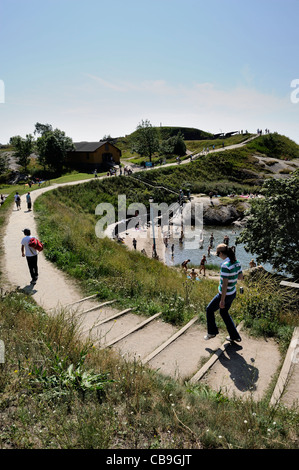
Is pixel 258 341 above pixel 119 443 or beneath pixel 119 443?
beneath

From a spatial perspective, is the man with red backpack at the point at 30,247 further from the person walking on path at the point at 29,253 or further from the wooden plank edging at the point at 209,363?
the wooden plank edging at the point at 209,363

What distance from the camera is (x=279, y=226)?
1598 centimetres

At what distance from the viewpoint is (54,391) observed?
3.58m

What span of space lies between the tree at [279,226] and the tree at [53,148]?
42480mm

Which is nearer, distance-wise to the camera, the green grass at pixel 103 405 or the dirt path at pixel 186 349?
the green grass at pixel 103 405

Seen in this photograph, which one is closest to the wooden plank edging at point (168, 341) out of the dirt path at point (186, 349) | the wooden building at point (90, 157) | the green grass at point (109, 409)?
the dirt path at point (186, 349)

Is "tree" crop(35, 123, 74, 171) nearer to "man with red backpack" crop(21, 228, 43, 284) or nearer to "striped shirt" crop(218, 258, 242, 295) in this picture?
"man with red backpack" crop(21, 228, 43, 284)

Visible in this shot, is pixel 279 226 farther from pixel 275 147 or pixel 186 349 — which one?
pixel 275 147

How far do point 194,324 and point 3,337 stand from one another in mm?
3862

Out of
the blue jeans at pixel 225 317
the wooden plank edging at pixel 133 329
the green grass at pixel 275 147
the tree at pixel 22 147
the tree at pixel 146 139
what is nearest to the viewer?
the blue jeans at pixel 225 317

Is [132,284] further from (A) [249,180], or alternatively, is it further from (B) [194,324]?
(A) [249,180]

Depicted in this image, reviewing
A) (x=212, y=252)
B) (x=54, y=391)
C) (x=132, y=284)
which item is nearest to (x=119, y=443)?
(x=54, y=391)

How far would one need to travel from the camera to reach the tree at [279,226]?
15320 millimetres

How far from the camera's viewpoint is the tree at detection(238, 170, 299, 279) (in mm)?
15320
